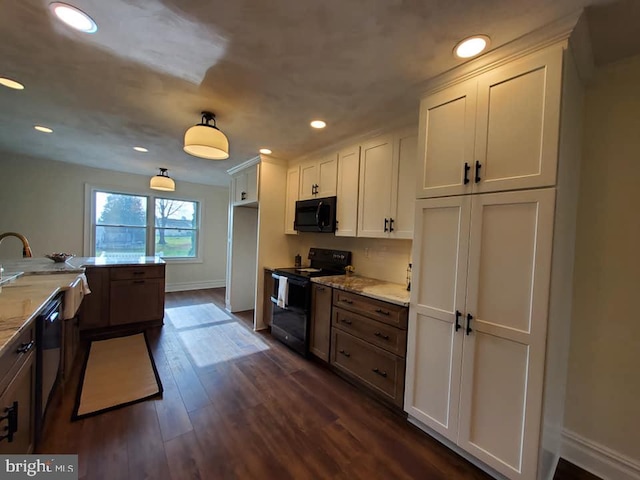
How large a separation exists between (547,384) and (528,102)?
4.92 ft

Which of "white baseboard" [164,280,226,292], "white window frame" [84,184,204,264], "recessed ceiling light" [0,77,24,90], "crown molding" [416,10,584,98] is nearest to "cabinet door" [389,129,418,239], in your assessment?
"crown molding" [416,10,584,98]

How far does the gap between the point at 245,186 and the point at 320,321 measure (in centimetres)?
248

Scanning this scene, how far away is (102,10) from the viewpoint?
53.0 inches

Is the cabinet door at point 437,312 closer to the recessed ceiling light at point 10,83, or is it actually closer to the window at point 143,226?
the recessed ceiling light at point 10,83

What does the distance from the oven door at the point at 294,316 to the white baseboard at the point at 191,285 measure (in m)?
3.50

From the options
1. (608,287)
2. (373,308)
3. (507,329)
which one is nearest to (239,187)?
(373,308)

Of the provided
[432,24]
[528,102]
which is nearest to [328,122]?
[432,24]

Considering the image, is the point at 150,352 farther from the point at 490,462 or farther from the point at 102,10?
the point at 490,462

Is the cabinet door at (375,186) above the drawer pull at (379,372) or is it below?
above

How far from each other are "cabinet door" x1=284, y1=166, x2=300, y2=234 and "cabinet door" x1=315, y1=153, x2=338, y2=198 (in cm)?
48

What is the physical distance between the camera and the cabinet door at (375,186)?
2557 millimetres

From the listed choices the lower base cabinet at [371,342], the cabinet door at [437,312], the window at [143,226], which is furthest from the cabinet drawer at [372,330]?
the window at [143,226]

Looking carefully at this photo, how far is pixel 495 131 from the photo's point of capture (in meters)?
1.55

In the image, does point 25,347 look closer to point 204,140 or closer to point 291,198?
point 204,140
